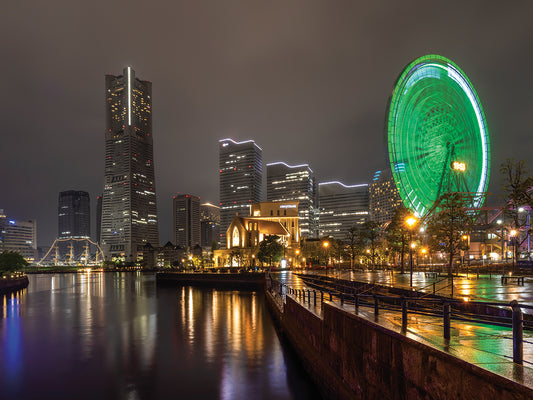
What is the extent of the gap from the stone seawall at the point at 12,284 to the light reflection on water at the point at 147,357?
48.9 metres

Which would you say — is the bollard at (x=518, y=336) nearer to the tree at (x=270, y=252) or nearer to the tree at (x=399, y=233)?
the tree at (x=399, y=233)

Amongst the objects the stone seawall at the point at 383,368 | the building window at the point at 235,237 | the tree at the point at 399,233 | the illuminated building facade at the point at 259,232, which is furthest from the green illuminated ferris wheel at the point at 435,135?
the building window at the point at 235,237

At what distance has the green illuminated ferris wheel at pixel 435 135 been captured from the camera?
5547 centimetres

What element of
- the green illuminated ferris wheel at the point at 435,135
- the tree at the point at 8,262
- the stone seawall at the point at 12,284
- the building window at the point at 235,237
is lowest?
the stone seawall at the point at 12,284

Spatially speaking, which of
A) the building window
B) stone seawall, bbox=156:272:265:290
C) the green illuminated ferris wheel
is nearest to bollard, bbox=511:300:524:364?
the green illuminated ferris wheel

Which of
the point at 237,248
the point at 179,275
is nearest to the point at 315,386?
the point at 179,275

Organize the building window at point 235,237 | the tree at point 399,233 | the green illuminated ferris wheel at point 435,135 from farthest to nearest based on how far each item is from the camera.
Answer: the building window at point 235,237 → the tree at point 399,233 → the green illuminated ferris wheel at point 435,135

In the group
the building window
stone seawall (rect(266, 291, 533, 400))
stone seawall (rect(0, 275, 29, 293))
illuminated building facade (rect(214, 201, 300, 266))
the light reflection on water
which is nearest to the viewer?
stone seawall (rect(266, 291, 533, 400))

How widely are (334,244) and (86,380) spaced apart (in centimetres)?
10260

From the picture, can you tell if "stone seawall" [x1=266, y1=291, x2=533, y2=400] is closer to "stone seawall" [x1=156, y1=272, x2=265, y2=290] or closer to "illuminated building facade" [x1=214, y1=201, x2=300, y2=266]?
"stone seawall" [x1=156, y1=272, x2=265, y2=290]

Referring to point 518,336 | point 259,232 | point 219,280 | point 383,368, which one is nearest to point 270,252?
point 219,280

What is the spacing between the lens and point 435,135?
63750 mm

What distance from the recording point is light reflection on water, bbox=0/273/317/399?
23.2 m

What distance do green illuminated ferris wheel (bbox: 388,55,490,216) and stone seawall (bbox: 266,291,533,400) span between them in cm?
3904
